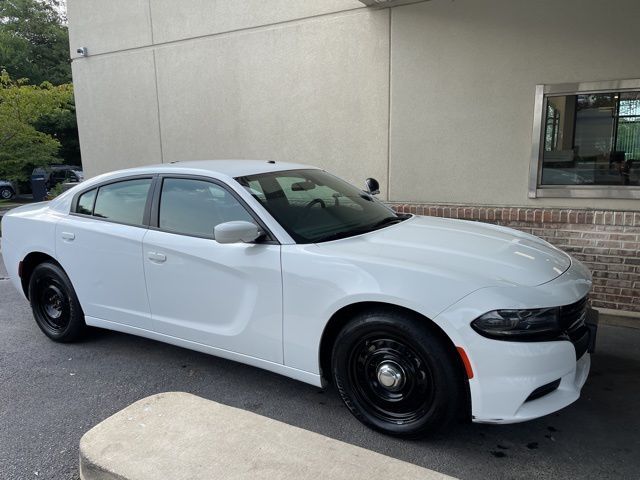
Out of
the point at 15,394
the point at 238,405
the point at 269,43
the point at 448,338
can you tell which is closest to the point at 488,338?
the point at 448,338

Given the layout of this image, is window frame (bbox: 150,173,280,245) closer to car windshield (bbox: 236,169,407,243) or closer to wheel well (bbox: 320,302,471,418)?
car windshield (bbox: 236,169,407,243)

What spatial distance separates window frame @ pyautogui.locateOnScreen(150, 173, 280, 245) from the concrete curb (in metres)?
1.11

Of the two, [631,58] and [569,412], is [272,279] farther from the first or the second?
[631,58]

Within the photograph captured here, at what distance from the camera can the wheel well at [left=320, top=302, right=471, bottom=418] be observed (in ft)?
8.66

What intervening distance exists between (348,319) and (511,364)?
923 mm

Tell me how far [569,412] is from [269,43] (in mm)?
6163

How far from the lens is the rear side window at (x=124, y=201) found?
12.9ft

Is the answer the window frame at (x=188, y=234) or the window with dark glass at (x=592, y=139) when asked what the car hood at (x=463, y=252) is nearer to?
the window frame at (x=188, y=234)

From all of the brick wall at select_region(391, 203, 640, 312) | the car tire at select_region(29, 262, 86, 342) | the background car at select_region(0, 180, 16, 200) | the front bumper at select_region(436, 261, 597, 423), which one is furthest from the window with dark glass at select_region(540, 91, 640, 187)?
the background car at select_region(0, 180, 16, 200)

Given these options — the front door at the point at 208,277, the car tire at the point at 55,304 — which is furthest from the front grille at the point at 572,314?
the car tire at the point at 55,304

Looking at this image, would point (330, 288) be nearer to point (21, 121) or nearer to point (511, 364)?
point (511, 364)

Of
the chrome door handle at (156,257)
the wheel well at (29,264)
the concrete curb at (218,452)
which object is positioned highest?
the chrome door handle at (156,257)

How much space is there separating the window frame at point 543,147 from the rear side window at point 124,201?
164 inches

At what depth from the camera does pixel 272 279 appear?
3.12 metres
